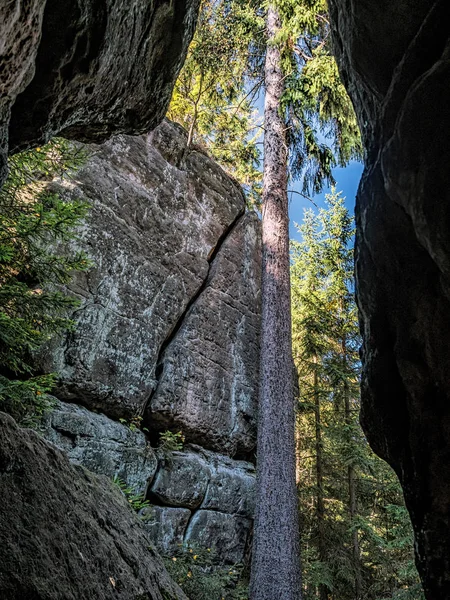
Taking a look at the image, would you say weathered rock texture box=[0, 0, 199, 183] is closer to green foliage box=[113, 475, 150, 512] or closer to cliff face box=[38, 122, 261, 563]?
cliff face box=[38, 122, 261, 563]

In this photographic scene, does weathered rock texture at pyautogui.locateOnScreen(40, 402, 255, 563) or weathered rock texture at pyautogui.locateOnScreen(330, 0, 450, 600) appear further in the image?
weathered rock texture at pyautogui.locateOnScreen(40, 402, 255, 563)

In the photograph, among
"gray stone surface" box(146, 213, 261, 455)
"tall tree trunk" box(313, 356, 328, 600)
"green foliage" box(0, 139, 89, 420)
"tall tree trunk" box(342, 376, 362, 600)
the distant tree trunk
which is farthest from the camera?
"tall tree trunk" box(313, 356, 328, 600)

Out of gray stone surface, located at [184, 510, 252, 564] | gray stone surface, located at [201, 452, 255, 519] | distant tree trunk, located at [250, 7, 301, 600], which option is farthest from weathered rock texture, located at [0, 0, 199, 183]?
gray stone surface, located at [184, 510, 252, 564]

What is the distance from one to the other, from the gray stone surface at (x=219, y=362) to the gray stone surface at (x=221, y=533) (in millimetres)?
1271

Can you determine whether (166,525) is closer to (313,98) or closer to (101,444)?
(101,444)

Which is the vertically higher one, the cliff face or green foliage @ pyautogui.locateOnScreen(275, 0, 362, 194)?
green foliage @ pyautogui.locateOnScreen(275, 0, 362, 194)

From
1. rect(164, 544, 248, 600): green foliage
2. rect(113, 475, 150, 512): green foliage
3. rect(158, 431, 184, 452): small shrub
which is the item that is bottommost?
rect(164, 544, 248, 600): green foliage

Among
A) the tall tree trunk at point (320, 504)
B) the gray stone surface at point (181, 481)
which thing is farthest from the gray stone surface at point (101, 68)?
the tall tree trunk at point (320, 504)

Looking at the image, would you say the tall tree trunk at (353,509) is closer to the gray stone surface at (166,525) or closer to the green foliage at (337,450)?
the green foliage at (337,450)

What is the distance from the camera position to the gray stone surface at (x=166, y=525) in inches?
272

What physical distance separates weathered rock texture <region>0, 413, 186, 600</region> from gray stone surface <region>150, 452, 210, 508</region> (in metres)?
4.62

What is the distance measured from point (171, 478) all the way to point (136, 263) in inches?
151

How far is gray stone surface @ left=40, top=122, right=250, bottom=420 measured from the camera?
7168 mm

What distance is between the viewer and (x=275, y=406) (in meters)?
7.29
